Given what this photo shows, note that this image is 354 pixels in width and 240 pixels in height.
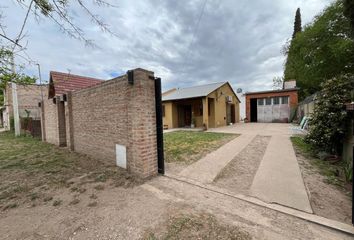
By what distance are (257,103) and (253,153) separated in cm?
1732

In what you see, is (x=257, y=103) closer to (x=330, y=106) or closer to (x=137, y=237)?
(x=330, y=106)

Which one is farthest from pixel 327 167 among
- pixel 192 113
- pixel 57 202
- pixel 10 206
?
pixel 192 113

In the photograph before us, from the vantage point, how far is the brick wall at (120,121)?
398 centimetres

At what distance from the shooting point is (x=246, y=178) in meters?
4.02

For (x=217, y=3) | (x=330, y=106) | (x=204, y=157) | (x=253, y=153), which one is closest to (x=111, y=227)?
(x=204, y=157)

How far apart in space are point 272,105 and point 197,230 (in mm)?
21605

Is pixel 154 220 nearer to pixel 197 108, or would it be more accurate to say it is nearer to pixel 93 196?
pixel 93 196

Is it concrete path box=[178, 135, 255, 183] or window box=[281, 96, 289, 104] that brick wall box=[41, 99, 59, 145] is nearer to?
concrete path box=[178, 135, 255, 183]

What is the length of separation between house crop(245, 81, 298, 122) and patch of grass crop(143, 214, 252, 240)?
20.6 meters

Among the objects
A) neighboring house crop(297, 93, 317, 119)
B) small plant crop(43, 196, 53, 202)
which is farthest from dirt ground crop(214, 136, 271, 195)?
→ neighboring house crop(297, 93, 317, 119)

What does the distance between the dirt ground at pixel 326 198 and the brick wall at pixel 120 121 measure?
326 centimetres

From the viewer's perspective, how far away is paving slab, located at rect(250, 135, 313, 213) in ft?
9.73

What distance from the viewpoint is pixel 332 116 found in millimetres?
5145

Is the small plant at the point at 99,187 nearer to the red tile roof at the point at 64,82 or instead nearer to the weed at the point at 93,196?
the weed at the point at 93,196
